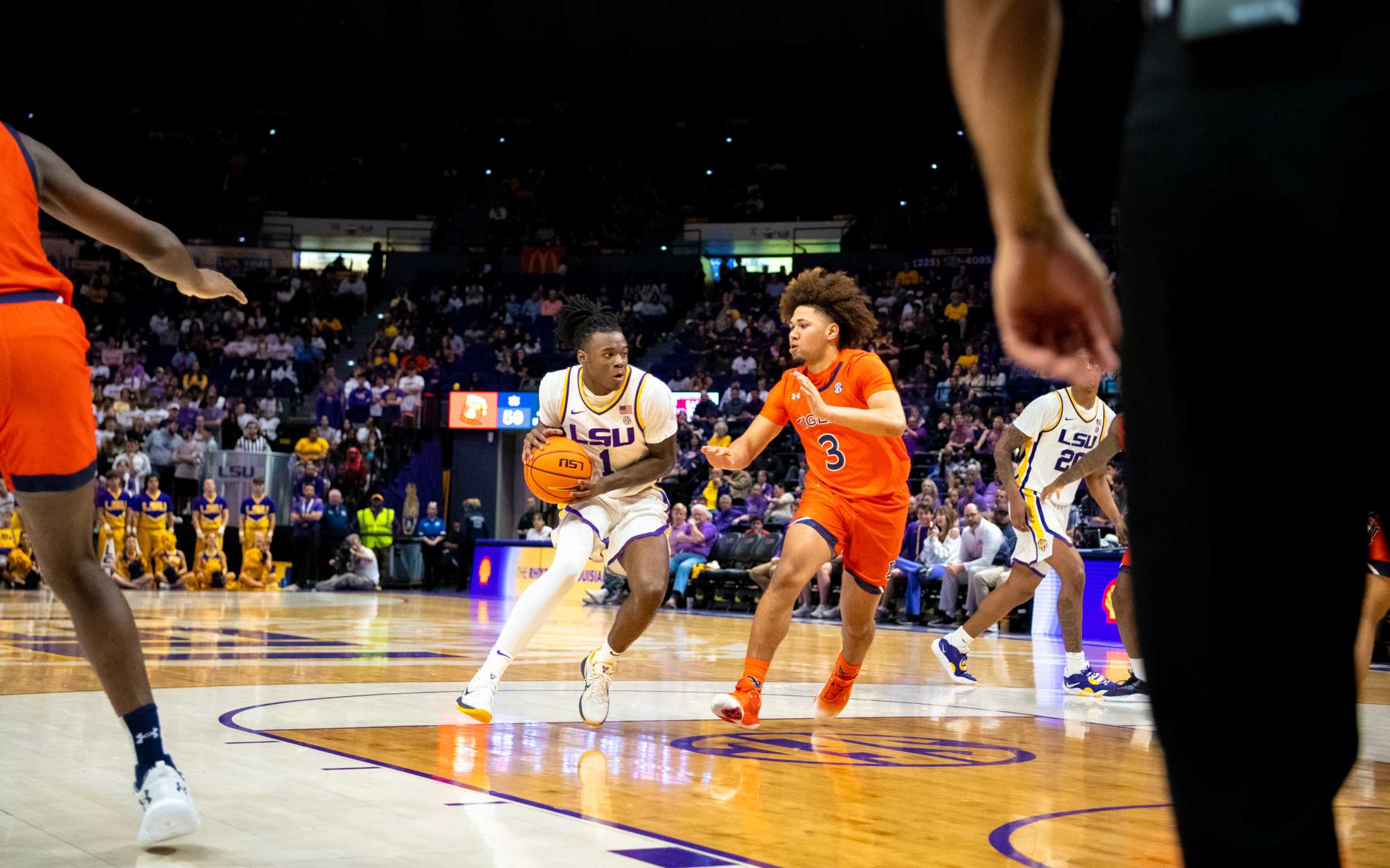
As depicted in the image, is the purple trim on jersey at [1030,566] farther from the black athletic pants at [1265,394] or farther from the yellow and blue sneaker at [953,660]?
the black athletic pants at [1265,394]

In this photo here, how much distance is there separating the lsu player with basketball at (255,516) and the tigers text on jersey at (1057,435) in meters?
13.7

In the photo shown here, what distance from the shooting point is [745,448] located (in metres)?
6.07

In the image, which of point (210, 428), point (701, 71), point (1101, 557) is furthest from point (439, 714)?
point (701, 71)

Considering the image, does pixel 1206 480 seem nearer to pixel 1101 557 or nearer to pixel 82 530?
pixel 82 530

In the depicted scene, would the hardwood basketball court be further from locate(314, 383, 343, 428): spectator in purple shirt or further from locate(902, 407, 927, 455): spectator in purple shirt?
locate(314, 383, 343, 428): spectator in purple shirt

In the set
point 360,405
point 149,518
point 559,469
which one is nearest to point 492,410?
point 360,405

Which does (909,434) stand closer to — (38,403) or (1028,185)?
(38,403)

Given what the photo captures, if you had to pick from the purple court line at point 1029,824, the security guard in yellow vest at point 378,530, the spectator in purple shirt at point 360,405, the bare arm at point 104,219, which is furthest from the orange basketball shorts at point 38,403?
the spectator in purple shirt at point 360,405

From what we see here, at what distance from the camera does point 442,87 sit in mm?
32969

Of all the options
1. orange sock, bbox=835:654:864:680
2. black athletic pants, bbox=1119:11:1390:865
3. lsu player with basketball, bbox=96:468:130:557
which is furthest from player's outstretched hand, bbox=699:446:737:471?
lsu player with basketball, bbox=96:468:130:557

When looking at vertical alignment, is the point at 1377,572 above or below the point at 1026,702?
above

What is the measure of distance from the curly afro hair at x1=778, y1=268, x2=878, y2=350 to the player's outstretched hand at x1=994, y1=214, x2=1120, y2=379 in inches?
198

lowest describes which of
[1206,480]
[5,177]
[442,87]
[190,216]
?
[1206,480]

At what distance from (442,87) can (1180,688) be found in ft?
110
